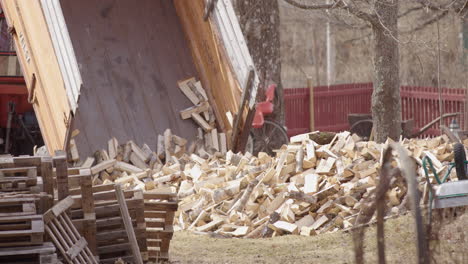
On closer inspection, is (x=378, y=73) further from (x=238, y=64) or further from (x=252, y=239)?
(x=252, y=239)

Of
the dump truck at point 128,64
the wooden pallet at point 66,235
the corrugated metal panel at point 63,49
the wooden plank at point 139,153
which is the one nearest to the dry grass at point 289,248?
the wooden pallet at point 66,235

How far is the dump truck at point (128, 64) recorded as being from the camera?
43.9ft

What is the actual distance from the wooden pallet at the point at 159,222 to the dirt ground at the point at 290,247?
26 cm

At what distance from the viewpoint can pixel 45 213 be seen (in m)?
8.16

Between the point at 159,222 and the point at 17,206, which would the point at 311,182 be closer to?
the point at 159,222

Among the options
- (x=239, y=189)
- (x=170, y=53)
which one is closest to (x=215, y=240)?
(x=239, y=189)

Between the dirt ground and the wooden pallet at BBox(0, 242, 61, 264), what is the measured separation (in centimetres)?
213

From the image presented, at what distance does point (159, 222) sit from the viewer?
984 cm

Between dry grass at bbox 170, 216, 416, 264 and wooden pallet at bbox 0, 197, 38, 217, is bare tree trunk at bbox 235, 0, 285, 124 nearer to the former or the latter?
dry grass at bbox 170, 216, 416, 264

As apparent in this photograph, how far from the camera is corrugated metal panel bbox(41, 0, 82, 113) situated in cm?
1227

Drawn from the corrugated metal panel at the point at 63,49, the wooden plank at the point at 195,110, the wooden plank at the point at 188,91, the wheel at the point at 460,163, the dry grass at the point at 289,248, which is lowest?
the dry grass at the point at 289,248

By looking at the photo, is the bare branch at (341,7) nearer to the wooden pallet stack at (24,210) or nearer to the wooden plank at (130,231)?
the wooden plank at (130,231)

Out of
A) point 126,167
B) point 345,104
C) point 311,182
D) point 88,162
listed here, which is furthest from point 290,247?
point 345,104

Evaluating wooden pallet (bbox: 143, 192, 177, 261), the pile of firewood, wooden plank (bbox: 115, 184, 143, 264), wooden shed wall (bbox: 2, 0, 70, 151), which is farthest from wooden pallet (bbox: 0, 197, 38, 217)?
wooden shed wall (bbox: 2, 0, 70, 151)
